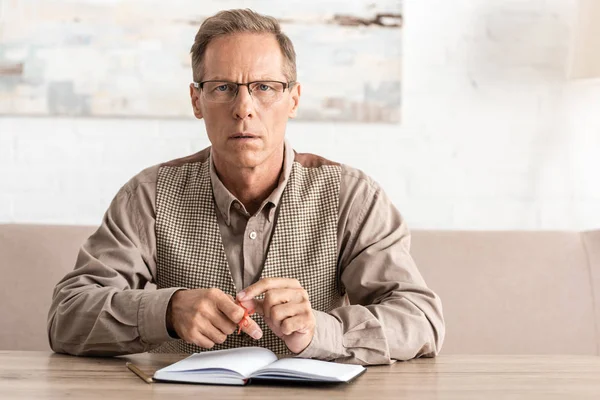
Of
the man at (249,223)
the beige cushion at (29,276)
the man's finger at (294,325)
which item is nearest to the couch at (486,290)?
the beige cushion at (29,276)

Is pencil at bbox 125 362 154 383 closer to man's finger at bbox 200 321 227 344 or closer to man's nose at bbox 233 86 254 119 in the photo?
man's finger at bbox 200 321 227 344

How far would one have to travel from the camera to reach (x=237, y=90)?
Result: 179cm

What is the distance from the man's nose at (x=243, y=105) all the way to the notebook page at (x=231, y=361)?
52 centimetres

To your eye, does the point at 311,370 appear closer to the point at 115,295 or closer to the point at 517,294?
the point at 115,295

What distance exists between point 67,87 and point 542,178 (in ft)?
5.13

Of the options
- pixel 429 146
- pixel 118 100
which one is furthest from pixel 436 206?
pixel 118 100

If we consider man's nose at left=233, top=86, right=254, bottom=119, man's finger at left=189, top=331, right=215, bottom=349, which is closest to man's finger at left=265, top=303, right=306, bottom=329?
man's finger at left=189, top=331, right=215, bottom=349

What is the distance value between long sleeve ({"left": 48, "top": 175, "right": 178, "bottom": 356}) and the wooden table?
0.04m

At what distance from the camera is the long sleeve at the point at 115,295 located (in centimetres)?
155

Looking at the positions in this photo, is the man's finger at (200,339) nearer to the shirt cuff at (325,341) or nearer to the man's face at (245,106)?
the shirt cuff at (325,341)

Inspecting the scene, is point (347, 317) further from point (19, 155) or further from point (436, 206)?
point (19, 155)

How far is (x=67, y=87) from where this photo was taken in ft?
8.85

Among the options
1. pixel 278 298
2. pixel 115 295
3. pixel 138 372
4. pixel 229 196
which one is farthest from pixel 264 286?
pixel 229 196

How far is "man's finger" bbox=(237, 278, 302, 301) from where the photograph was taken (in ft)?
4.50
